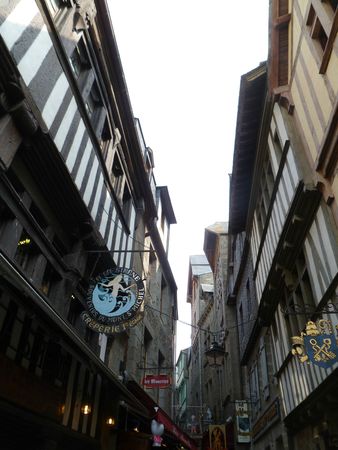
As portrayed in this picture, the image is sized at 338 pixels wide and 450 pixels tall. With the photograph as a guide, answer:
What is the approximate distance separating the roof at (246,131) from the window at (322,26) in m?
3.15

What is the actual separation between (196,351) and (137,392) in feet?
80.2

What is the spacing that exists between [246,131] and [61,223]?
6.65 meters

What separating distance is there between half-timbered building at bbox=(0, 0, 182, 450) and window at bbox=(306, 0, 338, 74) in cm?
498

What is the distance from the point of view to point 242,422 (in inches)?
591

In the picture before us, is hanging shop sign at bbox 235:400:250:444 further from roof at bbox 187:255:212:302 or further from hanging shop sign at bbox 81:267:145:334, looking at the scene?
roof at bbox 187:255:212:302

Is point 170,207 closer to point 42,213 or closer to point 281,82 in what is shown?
point 281,82

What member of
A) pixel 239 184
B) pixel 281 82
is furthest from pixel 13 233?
pixel 239 184

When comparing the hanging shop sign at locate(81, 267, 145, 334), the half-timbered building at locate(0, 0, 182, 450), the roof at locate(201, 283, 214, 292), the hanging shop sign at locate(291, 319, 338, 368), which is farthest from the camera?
the roof at locate(201, 283, 214, 292)

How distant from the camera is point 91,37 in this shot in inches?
384

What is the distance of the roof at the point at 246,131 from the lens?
1084 centimetres

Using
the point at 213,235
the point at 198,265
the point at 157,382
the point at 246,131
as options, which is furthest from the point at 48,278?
the point at 198,265

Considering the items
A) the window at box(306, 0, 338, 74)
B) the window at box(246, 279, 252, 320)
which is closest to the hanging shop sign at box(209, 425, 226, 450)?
the window at box(246, 279, 252, 320)

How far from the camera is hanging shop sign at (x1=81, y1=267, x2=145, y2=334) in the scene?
695 cm

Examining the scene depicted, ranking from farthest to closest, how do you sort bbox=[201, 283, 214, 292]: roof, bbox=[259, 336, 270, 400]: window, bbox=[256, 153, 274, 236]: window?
bbox=[201, 283, 214, 292]: roof < bbox=[259, 336, 270, 400]: window < bbox=[256, 153, 274, 236]: window
